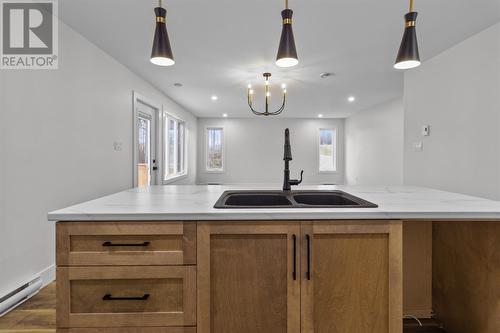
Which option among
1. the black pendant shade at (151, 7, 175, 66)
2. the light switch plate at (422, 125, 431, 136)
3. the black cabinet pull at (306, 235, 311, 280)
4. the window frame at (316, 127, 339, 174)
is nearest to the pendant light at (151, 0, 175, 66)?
the black pendant shade at (151, 7, 175, 66)

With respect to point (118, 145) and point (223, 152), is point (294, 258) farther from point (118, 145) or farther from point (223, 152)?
point (223, 152)

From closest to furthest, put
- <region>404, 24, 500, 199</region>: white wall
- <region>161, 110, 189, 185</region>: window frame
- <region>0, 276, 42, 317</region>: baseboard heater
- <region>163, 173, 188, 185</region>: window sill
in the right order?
<region>0, 276, 42, 317</region>: baseboard heater → <region>404, 24, 500, 199</region>: white wall → <region>161, 110, 189, 185</region>: window frame → <region>163, 173, 188, 185</region>: window sill

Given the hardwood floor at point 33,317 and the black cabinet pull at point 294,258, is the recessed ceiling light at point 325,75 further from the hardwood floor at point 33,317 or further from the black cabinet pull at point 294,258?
the hardwood floor at point 33,317

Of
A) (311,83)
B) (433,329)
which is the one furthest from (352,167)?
(433,329)

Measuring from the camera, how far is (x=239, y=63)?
129 inches

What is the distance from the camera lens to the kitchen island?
1115mm

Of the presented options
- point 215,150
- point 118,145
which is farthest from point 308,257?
point 215,150

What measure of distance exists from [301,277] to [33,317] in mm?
1893

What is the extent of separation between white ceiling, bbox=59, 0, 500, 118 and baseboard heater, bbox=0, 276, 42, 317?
2217 mm

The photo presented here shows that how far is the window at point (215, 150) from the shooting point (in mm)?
8031

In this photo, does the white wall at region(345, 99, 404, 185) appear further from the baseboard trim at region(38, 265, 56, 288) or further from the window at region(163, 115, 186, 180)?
the baseboard trim at region(38, 265, 56, 288)

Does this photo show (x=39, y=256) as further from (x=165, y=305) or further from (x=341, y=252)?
(x=341, y=252)

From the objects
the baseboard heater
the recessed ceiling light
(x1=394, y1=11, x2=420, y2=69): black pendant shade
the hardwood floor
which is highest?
the recessed ceiling light

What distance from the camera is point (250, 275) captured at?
44.9 inches
